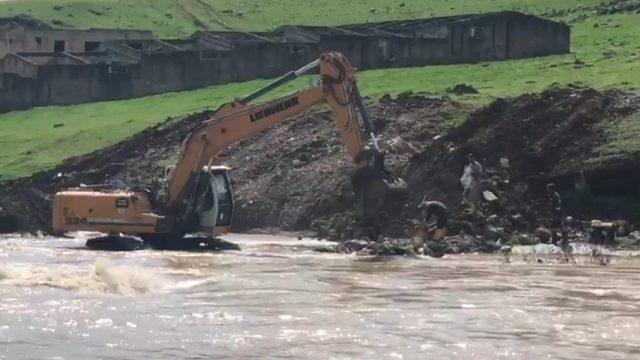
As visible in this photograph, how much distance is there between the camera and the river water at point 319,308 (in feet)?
76.4

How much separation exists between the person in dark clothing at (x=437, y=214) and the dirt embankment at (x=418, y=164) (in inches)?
25.0

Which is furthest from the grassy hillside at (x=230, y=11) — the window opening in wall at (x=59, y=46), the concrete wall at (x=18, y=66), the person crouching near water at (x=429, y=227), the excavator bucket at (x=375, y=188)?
the excavator bucket at (x=375, y=188)

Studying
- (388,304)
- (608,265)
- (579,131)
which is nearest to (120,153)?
(579,131)

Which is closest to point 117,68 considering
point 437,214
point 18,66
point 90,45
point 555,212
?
point 18,66

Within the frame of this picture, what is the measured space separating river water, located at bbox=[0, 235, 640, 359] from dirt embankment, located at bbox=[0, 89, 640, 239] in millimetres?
6696

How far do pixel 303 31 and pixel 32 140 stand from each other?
63.8ft

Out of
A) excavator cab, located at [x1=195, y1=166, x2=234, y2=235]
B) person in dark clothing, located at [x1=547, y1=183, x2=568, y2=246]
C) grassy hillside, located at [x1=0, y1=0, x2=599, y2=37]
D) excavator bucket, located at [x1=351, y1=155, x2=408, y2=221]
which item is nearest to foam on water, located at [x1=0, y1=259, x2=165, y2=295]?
excavator bucket, located at [x1=351, y1=155, x2=408, y2=221]

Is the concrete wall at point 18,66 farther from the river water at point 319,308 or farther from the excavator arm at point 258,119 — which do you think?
the river water at point 319,308

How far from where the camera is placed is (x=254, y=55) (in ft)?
264

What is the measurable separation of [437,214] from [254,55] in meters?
38.3

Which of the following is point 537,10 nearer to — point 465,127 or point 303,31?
point 303,31

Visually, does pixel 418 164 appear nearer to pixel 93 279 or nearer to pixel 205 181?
pixel 205 181

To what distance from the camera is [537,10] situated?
96250mm

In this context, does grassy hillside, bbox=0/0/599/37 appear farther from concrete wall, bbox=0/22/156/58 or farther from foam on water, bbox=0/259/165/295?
foam on water, bbox=0/259/165/295
